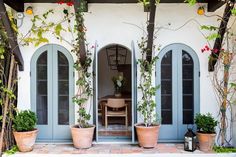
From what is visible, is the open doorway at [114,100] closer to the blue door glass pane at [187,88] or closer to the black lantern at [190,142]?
the black lantern at [190,142]

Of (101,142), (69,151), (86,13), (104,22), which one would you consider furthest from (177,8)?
(69,151)

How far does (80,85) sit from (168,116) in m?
2.12

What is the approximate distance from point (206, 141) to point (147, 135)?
3.92 feet

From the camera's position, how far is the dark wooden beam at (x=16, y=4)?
5.07m

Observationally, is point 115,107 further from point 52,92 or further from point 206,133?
point 206,133

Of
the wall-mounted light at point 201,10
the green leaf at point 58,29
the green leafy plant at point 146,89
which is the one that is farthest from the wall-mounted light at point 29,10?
the wall-mounted light at point 201,10

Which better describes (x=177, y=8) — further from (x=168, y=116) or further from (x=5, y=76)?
(x=5, y=76)

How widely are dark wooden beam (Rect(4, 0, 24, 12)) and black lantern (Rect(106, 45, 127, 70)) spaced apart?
326 cm

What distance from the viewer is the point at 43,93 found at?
18.6ft

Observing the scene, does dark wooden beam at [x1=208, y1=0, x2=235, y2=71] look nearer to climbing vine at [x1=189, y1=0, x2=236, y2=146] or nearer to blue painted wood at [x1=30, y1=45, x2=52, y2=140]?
climbing vine at [x1=189, y1=0, x2=236, y2=146]

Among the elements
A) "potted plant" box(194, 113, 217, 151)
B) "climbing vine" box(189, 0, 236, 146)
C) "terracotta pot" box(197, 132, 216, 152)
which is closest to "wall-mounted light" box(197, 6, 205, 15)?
"climbing vine" box(189, 0, 236, 146)

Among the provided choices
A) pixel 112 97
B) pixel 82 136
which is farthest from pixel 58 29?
pixel 112 97

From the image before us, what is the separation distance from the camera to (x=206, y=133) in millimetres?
5070

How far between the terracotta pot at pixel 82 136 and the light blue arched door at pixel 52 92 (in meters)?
Result: 0.52
